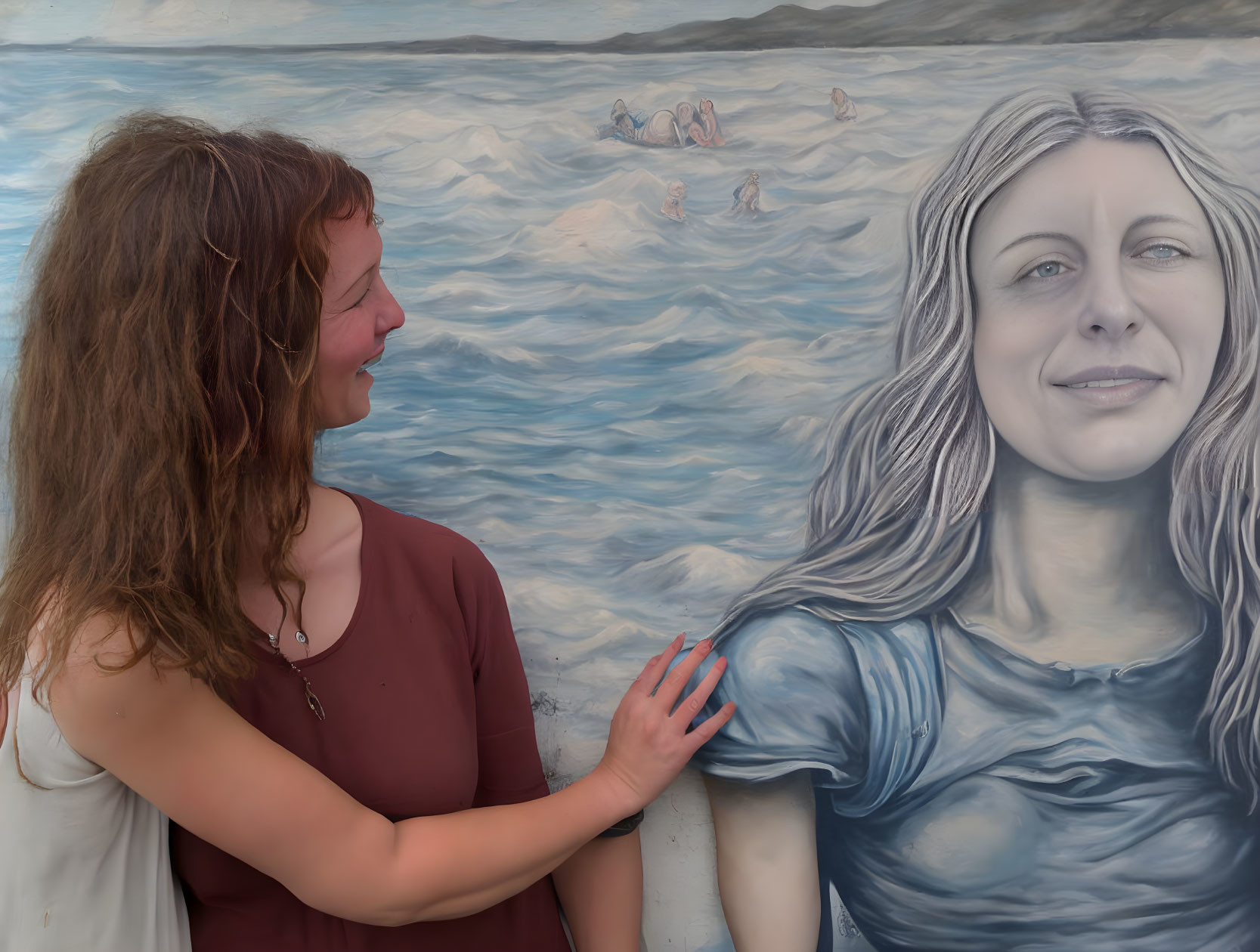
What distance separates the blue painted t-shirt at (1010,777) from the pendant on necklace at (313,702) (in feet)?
1.60

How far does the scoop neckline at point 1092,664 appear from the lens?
120 cm

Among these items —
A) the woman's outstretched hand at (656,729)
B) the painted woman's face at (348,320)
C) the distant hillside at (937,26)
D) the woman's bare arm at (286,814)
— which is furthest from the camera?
the distant hillside at (937,26)

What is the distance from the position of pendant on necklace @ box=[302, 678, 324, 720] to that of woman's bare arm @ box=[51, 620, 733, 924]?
13 cm

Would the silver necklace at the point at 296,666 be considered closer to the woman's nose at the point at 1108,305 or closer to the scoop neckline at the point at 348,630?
the scoop neckline at the point at 348,630

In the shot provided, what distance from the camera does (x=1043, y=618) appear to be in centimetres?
120

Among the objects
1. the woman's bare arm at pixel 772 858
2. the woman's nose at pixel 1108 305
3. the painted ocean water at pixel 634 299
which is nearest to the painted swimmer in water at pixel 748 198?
the painted ocean water at pixel 634 299

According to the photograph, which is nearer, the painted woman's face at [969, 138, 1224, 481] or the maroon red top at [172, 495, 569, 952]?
the maroon red top at [172, 495, 569, 952]

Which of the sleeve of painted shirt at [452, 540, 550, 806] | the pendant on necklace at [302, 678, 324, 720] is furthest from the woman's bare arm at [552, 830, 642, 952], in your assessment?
the pendant on necklace at [302, 678, 324, 720]

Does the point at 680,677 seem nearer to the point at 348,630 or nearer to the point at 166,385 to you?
the point at 348,630

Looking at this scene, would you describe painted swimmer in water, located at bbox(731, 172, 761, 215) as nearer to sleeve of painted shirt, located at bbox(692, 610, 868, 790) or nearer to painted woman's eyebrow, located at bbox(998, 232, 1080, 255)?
painted woman's eyebrow, located at bbox(998, 232, 1080, 255)

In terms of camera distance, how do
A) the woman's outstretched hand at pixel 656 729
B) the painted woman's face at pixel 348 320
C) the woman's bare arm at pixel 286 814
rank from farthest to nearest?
the woman's outstretched hand at pixel 656 729 < the painted woman's face at pixel 348 320 < the woman's bare arm at pixel 286 814

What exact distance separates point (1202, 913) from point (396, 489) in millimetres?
1225

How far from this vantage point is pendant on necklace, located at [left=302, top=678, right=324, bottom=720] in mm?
1024

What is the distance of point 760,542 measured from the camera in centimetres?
124
